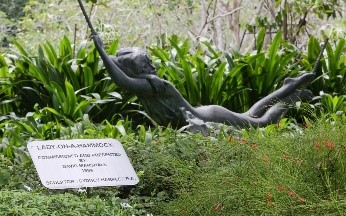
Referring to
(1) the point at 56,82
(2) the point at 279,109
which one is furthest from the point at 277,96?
(1) the point at 56,82

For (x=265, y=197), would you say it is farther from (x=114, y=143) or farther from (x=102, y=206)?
(x=114, y=143)

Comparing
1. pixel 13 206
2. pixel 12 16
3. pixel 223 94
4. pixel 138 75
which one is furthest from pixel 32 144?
pixel 12 16

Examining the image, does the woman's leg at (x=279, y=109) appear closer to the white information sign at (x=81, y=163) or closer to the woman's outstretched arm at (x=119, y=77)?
the woman's outstretched arm at (x=119, y=77)

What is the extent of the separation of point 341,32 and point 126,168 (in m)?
6.37

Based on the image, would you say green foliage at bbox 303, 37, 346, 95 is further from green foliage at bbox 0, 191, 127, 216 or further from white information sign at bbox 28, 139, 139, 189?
green foliage at bbox 0, 191, 127, 216

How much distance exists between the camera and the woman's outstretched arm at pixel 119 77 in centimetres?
657

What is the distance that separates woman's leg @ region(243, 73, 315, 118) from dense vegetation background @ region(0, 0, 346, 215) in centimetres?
21

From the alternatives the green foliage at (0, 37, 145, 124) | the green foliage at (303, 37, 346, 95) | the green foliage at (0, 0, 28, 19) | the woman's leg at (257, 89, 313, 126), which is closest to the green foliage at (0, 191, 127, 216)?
the woman's leg at (257, 89, 313, 126)

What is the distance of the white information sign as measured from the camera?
489cm

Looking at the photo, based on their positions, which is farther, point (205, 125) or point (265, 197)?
point (205, 125)

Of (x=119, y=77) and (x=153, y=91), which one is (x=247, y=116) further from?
(x=119, y=77)

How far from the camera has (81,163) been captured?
5035 mm

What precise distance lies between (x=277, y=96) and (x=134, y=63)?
1658 mm

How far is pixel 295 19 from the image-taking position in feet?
43.5
